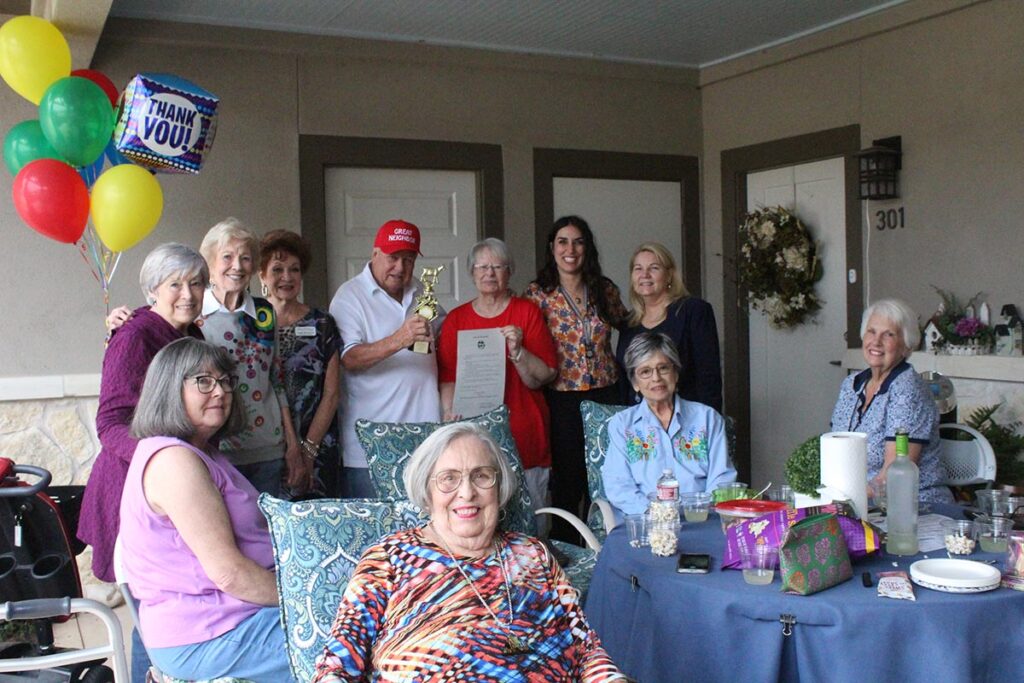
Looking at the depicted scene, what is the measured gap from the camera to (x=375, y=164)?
5.05 m

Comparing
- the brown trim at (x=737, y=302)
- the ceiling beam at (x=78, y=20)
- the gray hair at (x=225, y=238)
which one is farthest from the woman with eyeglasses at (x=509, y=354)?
the brown trim at (x=737, y=302)

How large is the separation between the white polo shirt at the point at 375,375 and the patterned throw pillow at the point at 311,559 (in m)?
1.28

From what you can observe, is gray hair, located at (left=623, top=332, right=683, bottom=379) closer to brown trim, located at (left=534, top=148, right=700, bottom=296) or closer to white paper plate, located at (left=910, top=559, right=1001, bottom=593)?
white paper plate, located at (left=910, top=559, right=1001, bottom=593)

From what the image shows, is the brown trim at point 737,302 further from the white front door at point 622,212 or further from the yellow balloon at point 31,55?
the yellow balloon at point 31,55

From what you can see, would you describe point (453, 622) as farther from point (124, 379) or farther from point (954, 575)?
point (124, 379)

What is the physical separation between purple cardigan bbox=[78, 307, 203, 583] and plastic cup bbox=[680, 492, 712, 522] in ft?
4.73

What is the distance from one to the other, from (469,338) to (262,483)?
93 cm

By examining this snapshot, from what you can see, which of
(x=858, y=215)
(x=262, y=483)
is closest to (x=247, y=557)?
(x=262, y=483)

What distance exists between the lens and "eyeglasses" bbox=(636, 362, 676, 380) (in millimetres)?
3078

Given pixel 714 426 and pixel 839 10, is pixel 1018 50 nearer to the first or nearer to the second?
pixel 839 10

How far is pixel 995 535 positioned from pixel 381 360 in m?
2.00

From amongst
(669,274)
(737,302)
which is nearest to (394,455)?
(669,274)

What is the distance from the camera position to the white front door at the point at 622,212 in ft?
18.3

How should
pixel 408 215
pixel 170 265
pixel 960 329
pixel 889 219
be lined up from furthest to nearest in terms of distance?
pixel 408 215
pixel 889 219
pixel 960 329
pixel 170 265
